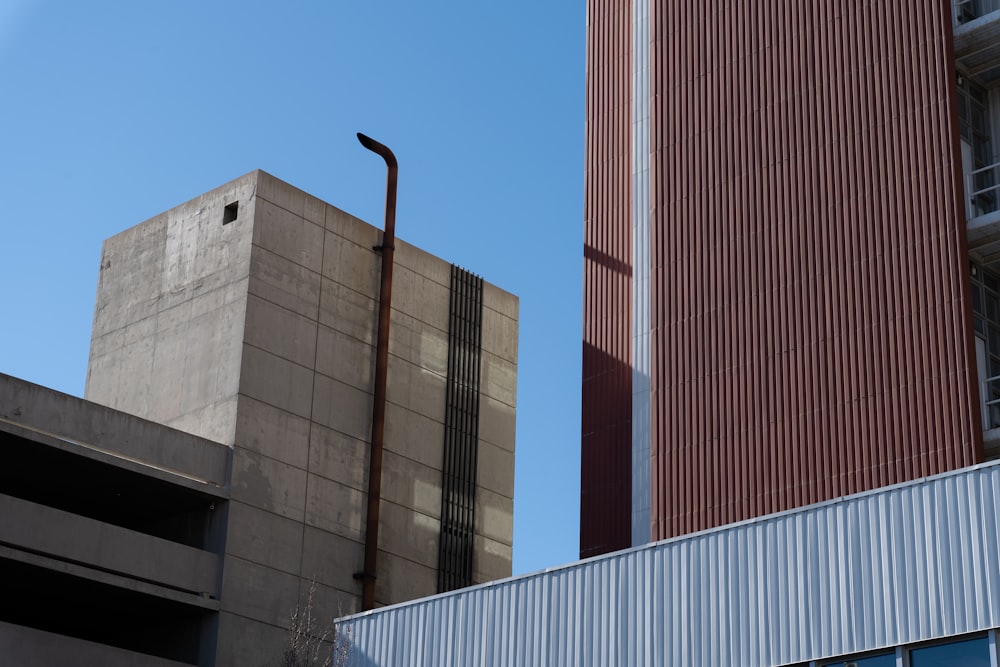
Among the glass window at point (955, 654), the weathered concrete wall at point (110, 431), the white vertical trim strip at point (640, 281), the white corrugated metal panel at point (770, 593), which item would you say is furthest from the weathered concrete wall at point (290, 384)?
the glass window at point (955, 654)

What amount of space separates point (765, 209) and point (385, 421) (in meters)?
18.7

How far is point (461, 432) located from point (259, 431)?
9784mm

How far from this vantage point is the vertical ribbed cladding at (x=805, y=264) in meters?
38.4

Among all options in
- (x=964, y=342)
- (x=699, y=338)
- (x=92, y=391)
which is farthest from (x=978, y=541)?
(x=92, y=391)

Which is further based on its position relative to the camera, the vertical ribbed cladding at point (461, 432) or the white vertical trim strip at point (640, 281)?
the vertical ribbed cladding at point (461, 432)

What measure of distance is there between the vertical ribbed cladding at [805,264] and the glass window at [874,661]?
1268 centimetres

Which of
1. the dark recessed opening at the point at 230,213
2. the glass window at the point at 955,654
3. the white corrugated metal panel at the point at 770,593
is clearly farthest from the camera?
the dark recessed opening at the point at 230,213

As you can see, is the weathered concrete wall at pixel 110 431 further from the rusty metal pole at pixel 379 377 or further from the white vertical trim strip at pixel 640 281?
the white vertical trim strip at pixel 640 281

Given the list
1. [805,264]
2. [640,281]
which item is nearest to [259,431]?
[640,281]

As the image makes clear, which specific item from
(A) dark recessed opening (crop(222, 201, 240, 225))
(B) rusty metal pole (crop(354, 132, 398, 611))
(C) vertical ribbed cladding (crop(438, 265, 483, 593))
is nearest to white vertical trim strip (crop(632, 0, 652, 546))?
(B) rusty metal pole (crop(354, 132, 398, 611))

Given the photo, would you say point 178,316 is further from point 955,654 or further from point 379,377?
point 955,654

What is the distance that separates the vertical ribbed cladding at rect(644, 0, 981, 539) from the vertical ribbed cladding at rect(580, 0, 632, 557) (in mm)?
2530

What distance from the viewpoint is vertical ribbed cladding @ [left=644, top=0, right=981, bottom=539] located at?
126 feet

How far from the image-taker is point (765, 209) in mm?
43031
